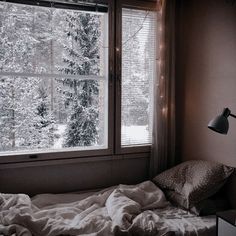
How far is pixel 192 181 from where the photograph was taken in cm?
264

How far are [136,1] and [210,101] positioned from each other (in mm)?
1208

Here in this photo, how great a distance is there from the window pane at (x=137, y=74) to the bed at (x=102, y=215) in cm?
64

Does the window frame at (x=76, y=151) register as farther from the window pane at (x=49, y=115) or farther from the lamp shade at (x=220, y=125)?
the lamp shade at (x=220, y=125)

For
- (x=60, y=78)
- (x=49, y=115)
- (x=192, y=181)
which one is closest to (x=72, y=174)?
(x=49, y=115)

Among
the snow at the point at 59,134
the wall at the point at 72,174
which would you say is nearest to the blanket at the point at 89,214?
the wall at the point at 72,174

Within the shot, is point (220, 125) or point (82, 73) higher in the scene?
point (82, 73)

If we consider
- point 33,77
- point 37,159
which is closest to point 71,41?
point 33,77

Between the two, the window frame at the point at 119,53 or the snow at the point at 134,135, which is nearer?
the window frame at the point at 119,53

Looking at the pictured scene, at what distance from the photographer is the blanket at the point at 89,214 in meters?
2.03

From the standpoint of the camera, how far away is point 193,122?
3.11 meters

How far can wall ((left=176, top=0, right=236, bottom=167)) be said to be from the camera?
2648mm

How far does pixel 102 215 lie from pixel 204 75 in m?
1.58

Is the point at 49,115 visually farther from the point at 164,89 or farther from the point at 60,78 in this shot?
the point at 164,89

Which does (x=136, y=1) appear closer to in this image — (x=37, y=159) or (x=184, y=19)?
(x=184, y=19)
